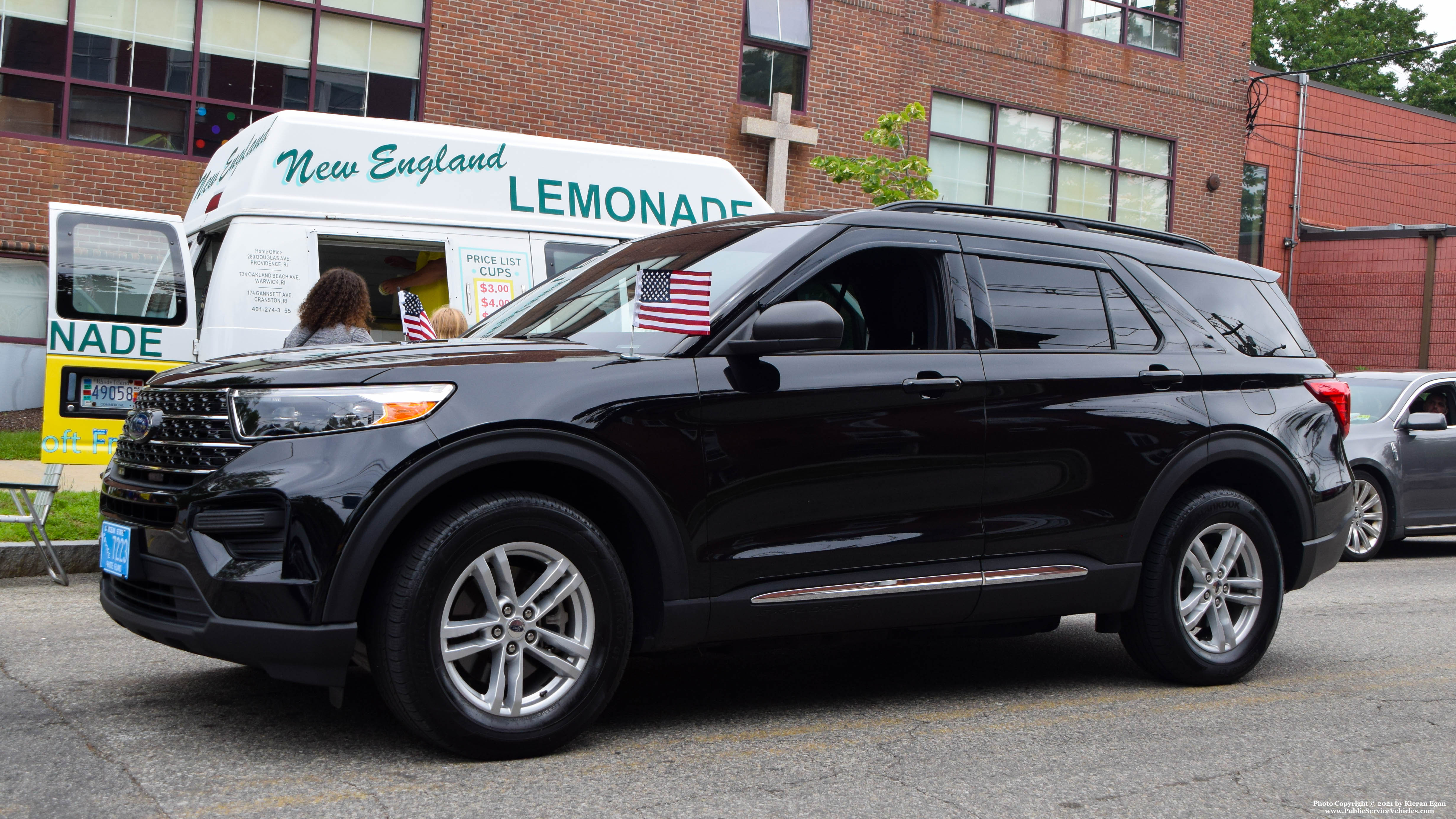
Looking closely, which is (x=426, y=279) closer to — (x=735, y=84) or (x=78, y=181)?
(x=78, y=181)

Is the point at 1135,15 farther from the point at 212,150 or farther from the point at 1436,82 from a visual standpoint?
the point at 1436,82

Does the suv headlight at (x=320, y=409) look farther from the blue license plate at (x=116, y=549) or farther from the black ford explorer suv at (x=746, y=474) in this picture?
the blue license plate at (x=116, y=549)

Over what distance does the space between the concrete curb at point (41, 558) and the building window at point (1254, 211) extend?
23.2m

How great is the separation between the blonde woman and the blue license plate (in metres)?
4.17

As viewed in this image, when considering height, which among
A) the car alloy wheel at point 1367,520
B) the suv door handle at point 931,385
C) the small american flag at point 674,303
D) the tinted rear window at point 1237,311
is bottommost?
the car alloy wheel at point 1367,520

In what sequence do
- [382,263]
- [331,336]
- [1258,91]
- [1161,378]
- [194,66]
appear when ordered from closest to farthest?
[1161,378] < [331,336] < [382,263] < [194,66] < [1258,91]

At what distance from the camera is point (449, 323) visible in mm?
8477

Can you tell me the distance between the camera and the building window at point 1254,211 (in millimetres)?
26375

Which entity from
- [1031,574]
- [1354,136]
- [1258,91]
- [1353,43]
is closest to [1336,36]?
[1353,43]

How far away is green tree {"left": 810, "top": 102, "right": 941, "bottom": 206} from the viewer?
54.4 ft

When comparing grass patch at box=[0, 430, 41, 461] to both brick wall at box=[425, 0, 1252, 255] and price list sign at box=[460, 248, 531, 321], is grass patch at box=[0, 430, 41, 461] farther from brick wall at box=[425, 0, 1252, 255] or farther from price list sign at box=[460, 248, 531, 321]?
brick wall at box=[425, 0, 1252, 255]

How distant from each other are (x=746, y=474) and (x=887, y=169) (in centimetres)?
1312

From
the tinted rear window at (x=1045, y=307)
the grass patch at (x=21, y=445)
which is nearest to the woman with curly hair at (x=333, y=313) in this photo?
the tinted rear window at (x=1045, y=307)

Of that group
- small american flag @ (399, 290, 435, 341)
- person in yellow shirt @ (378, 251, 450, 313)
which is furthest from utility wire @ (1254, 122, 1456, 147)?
small american flag @ (399, 290, 435, 341)
